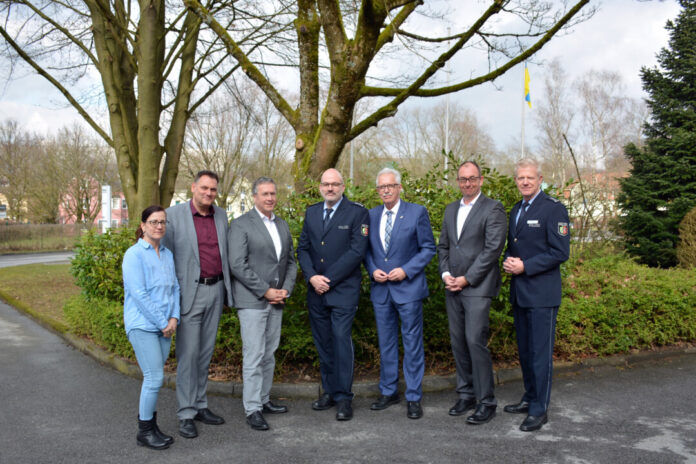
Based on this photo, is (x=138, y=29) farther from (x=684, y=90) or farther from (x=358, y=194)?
(x=684, y=90)

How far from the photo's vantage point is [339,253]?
489 centimetres

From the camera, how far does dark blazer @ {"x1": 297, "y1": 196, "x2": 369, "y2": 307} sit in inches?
190

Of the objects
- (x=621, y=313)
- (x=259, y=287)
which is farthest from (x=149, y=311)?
(x=621, y=313)

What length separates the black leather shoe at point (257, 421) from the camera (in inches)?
176

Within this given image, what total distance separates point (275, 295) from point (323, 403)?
116 centimetres

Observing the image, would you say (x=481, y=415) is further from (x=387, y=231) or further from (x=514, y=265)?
(x=387, y=231)

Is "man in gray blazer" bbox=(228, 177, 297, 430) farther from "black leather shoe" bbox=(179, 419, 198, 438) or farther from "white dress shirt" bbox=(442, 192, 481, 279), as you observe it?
"white dress shirt" bbox=(442, 192, 481, 279)

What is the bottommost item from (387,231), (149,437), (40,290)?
(149,437)

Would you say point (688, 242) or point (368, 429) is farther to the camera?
point (688, 242)

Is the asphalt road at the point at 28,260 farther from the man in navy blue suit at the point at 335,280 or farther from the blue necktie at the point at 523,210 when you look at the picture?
the blue necktie at the point at 523,210

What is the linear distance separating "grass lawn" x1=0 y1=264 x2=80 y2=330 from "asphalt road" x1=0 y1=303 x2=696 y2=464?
12.9 feet

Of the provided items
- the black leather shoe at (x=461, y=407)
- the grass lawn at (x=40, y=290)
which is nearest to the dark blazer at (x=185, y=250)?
the black leather shoe at (x=461, y=407)

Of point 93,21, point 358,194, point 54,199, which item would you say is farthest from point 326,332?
point 54,199

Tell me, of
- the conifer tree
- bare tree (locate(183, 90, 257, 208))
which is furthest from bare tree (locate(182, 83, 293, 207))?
the conifer tree
